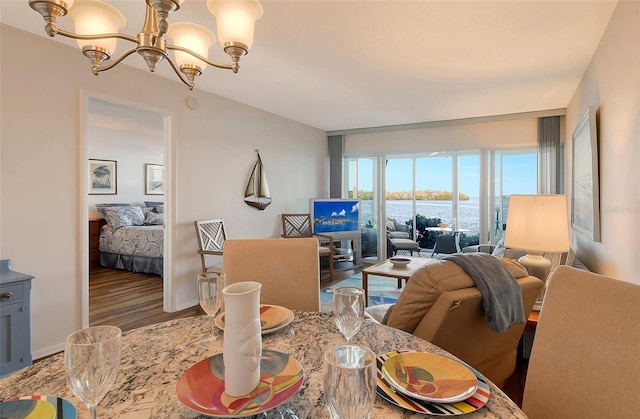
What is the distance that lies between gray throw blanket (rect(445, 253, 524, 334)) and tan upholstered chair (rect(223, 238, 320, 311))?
0.67m

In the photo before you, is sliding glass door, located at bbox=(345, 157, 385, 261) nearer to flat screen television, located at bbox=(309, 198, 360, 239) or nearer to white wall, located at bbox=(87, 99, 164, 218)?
flat screen television, located at bbox=(309, 198, 360, 239)

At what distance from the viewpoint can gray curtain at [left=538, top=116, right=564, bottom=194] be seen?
461cm

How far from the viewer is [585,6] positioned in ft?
6.97

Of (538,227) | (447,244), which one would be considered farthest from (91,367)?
(447,244)

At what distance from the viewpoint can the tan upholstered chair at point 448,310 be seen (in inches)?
54.2


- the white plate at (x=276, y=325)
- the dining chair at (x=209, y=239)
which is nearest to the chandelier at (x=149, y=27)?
the white plate at (x=276, y=325)

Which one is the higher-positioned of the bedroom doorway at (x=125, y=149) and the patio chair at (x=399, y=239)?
the bedroom doorway at (x=125, y=149)

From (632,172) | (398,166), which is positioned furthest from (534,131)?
(632,172)

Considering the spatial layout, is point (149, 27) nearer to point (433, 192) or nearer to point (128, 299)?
point (128, 299)

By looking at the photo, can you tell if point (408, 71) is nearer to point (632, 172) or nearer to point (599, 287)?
point (632, 172)

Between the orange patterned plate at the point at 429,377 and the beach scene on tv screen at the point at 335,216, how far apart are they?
454 cm

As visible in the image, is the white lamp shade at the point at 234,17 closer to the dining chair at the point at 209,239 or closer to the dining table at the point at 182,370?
the dining table at the point at 182,370

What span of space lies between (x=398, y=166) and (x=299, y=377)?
19.7ft

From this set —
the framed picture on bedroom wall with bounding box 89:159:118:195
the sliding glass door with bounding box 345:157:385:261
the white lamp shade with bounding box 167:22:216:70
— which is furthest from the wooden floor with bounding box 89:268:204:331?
the sliding glass door with bounding box 345:157:385:261
